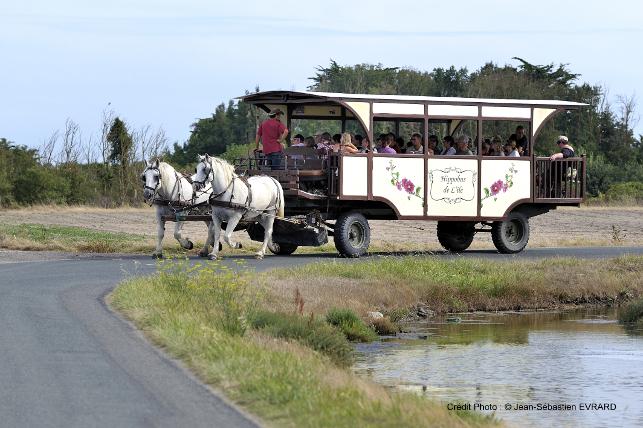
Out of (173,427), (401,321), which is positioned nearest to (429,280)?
(401,321)

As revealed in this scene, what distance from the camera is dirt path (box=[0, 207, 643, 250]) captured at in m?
37.9

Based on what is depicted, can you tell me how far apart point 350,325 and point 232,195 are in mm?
7764

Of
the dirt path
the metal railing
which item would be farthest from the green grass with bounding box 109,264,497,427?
the dirt path

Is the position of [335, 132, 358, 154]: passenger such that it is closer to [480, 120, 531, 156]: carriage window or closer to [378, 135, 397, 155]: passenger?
[378, 135, 397, 155]: passenger

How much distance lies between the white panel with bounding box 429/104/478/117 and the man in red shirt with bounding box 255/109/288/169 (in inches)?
130

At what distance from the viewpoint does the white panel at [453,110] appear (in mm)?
29203

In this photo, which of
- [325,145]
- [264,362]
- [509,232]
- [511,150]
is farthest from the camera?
[509,232]

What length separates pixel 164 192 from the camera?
27109 mm

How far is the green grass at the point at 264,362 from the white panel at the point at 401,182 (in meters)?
10.3

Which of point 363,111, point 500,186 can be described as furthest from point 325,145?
point 500,186

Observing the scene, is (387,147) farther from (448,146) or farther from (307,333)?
(307,333)

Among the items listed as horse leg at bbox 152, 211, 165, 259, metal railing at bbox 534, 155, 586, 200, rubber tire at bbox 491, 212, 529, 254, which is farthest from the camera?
rubber tire at bbox 491, 212, 529, 254

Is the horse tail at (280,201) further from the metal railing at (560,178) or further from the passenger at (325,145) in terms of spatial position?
the metal railing at (560,178)

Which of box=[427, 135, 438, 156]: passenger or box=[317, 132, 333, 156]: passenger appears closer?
box=[317, 132, 333, 156]: passenger
